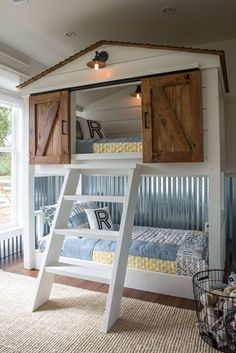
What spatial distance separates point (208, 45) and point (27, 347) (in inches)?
147

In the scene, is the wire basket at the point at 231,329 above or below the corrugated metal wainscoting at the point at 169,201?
below

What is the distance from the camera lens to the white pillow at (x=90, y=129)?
10.8 ft

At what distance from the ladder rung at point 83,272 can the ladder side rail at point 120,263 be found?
0.09 metres

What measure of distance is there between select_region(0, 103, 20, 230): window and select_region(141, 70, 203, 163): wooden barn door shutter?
2050 millimetres

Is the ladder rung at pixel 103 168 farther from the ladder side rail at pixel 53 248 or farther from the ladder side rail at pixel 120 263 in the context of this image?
the ladder side rail at pixel 120 263

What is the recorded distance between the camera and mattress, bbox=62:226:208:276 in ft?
8.32

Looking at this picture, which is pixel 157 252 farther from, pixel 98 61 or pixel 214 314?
pixel 98 61

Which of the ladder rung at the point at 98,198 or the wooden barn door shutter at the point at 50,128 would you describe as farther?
the wooden barn door shutter at the point at 50,128

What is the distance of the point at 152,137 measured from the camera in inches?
97.5

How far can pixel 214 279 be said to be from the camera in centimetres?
238

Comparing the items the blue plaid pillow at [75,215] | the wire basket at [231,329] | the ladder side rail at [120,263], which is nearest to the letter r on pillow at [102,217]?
the blue plaid pillow at [75,215]

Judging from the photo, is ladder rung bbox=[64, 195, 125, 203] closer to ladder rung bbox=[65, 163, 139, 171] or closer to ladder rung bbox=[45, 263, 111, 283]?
ladder rung bbox=[65, 163, 139, 171]

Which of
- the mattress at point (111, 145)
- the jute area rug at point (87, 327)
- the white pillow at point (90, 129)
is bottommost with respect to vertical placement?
the jute area rug at point (87, 327)

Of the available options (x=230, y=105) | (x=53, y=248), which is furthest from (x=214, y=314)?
(x=230, y=105)
